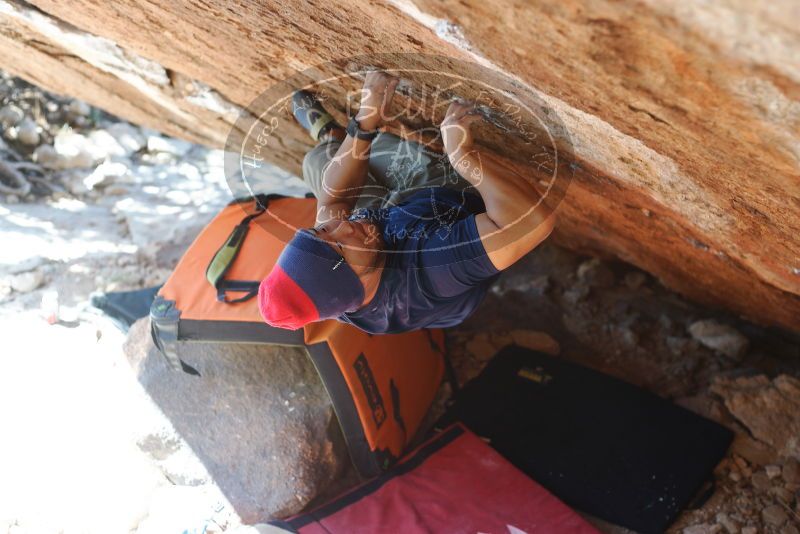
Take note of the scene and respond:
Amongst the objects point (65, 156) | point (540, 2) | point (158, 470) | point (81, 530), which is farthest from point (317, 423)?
point (65, 156)

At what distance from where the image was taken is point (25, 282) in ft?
10.7

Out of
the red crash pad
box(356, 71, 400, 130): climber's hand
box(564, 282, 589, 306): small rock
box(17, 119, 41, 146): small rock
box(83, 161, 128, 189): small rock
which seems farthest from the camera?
box(17, 119, 41, 146): small rock

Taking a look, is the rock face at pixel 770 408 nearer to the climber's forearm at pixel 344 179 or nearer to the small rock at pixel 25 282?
the climber's forearm at pixel 344 179

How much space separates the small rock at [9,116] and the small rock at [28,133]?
0.15 feet

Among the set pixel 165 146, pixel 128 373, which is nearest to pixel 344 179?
pixel 128 373

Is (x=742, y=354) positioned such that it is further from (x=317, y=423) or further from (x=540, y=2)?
(x=540, y=2)

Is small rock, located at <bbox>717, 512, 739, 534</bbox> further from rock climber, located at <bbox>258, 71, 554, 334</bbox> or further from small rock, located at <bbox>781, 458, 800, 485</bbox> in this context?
rock climber, located at <bbox>258, 71, 554, 334</bbox>

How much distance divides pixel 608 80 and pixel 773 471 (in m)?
1.74

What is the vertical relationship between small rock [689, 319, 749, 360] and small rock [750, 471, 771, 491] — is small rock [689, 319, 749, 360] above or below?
above

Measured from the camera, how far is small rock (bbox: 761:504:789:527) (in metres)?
2.14

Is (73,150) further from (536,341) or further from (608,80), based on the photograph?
(608,80)

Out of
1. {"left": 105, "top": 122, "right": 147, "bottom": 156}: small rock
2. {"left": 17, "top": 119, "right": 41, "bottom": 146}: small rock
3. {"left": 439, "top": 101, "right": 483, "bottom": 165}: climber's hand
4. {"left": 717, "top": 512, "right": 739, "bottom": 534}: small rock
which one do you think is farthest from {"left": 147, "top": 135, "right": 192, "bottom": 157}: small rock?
{"left": 717, "top": 512, "right": 739, "bottom": 534}: small rock

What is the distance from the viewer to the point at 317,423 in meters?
2.37

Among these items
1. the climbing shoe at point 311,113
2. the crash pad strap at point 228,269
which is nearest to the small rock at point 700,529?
the crash pad strap at point 228,269
